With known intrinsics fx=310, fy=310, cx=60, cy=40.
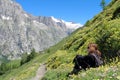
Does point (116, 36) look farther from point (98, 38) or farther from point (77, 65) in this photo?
point (77, 65)

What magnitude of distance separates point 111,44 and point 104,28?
110 inches

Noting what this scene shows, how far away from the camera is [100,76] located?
1577 cm

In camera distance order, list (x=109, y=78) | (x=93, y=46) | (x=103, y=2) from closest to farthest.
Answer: (x=109, y=78) < (x=93, y=46) < (x=103, y=2)

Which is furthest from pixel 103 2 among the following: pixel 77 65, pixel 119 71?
pixel 119 71

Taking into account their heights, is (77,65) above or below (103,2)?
below

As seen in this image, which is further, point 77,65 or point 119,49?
point 119,49

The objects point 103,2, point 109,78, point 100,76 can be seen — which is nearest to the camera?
point 109,78

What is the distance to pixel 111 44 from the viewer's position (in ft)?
94.3

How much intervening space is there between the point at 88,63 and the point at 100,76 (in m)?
8.31

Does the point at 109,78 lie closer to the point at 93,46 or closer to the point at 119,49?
the point at 93,46

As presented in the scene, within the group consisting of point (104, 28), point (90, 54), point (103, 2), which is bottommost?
point (90, 54)

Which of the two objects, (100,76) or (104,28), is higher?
(104,28)

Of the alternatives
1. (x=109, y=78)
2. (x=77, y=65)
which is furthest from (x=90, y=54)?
(x=109, y=78)

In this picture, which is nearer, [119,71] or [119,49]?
[119,71]
